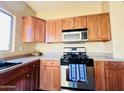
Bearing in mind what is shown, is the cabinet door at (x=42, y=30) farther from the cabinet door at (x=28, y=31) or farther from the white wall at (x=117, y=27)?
the white wall at (x=117, y=27)

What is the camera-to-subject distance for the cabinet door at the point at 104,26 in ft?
9.04

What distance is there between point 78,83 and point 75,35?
1.26 metres

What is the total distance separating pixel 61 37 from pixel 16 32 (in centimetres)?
→ 124

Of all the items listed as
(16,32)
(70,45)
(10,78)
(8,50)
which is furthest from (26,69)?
(70,45)

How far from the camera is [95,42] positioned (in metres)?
3.14

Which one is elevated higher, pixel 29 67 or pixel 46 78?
pixel 29 67

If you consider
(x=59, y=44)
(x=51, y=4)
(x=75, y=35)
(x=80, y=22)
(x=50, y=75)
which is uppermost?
(x=51, y=4)

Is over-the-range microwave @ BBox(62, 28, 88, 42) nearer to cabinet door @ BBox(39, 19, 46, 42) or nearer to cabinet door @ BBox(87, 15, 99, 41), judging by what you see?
cabinet door @ BBox(87, 15, 99, 41)

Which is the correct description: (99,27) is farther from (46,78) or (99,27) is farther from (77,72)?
(46,78)

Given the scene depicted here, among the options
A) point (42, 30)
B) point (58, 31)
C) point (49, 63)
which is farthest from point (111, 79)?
point (42, 30)

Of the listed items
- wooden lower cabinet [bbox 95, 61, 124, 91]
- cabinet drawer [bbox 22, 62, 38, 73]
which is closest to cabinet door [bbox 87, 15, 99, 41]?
wooden lower cabinet [bbox 95, 61, 124, 91]

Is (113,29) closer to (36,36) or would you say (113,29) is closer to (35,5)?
(36,36)

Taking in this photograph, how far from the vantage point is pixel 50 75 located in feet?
8.92

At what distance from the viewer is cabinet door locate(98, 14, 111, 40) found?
2.75 meters
